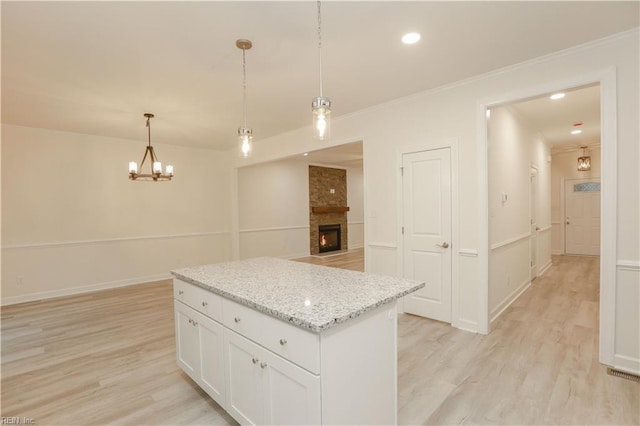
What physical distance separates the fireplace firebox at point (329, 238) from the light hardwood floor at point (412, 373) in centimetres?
547

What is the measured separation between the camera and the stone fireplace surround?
911 cm

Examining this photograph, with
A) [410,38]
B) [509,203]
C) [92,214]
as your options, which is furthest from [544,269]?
[92,214]

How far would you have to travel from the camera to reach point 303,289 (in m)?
1.88

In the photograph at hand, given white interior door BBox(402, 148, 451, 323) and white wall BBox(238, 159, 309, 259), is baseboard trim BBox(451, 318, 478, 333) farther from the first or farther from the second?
white wall BBox(238, 159, 309, 259)

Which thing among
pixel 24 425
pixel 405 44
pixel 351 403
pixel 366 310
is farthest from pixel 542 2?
pixel 24 425

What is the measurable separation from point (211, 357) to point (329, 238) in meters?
7.53

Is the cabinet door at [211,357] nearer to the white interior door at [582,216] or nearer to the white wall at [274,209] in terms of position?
the white wall at [274,209]

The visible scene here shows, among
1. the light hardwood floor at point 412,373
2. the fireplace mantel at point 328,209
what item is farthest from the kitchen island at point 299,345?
the fireplace mantel at point 328,209

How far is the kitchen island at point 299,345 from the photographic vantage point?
143 centimetres

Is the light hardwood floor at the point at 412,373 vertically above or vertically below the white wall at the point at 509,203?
below

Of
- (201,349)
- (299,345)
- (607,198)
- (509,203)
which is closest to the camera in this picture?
(299,345)

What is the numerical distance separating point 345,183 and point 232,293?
27.9 feet

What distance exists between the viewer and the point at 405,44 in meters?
2.62

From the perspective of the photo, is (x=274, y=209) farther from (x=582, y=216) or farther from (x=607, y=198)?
(x=582, y=216)
